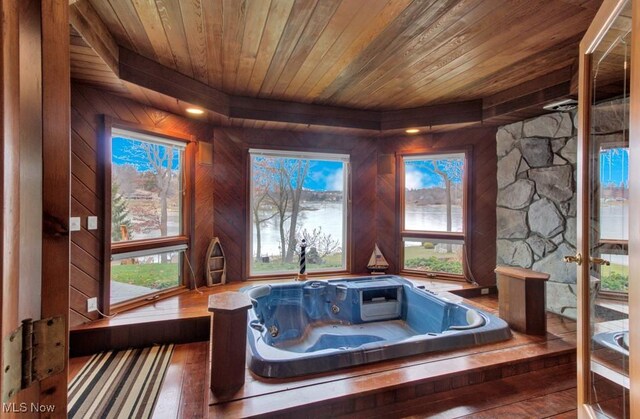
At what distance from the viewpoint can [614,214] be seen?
4.44 feet

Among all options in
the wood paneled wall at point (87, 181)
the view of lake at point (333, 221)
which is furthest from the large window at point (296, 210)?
the wood paneled wall at point (87, 181)

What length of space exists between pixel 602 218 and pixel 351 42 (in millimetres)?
1800

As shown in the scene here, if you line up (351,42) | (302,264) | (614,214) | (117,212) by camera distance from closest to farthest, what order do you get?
(614,214)
(351,42)
(117,212)
(302,264)

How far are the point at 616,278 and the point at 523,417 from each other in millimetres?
900

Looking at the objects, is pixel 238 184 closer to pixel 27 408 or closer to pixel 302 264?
pixel 302 264

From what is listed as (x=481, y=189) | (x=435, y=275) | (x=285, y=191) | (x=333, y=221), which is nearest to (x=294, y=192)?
(x=285, y=191)

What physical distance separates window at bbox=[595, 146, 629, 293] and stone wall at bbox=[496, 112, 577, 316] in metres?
1.71

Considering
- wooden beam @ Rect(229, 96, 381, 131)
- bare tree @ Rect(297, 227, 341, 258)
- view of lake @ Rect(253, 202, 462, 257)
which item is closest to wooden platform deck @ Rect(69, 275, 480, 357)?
view of lake @ Rect(253, 202, 462, 257)

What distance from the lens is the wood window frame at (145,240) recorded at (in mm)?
2566

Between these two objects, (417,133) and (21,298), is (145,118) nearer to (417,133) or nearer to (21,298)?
(21,298)

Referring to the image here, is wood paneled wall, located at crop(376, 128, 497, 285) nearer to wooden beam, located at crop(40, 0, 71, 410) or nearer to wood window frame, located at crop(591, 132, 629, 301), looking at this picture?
wood window frame, located at crop(591, 132, 629, 301)

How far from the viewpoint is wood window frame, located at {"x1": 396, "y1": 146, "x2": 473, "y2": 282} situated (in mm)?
3689

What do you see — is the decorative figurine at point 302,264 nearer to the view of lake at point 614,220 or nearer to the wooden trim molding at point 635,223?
the view of lake at point 614,220

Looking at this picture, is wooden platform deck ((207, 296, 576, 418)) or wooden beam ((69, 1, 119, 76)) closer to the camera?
wooden platform deck ((207, 296, 576, 418))
